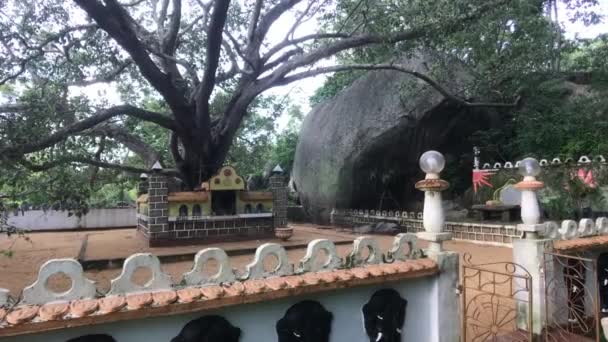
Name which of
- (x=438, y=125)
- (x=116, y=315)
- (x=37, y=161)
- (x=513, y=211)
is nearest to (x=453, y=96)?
(x=438, y=125)

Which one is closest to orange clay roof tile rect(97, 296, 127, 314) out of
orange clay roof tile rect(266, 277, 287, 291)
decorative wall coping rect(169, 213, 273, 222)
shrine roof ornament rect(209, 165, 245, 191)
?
orange clay roof tile rect(266, 277, 287, 291)

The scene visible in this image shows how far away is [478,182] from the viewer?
1080 centimetres

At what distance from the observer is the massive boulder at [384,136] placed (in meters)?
11.9

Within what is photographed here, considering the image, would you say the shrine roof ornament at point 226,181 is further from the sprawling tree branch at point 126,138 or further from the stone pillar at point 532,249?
the stone pillar at point 532,249

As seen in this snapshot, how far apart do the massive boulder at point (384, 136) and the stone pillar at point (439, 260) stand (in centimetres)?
826

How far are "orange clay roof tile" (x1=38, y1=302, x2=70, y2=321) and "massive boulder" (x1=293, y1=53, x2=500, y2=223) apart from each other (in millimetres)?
10435

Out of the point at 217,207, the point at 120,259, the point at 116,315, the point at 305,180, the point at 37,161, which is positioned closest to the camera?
the point at 116,315

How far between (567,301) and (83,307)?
469 centimetres

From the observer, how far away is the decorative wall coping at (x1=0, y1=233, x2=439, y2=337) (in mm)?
2193

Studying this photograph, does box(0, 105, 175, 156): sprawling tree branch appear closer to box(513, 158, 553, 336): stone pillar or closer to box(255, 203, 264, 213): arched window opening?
box(255, 203, 264, 213): arched window opening

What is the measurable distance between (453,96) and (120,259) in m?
8.88

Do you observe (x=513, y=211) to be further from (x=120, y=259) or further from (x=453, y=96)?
(x=120, y=259)

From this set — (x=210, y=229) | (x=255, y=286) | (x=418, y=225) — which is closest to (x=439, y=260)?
(x=255, y=286)

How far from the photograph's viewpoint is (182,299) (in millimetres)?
2525
